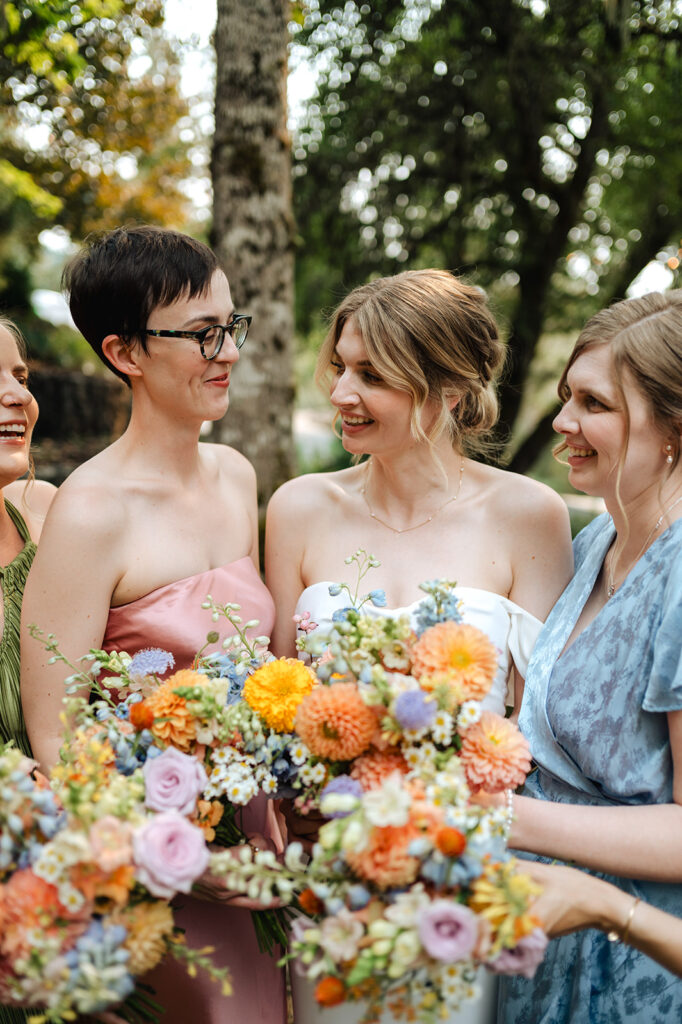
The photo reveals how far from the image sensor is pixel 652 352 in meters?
2.18

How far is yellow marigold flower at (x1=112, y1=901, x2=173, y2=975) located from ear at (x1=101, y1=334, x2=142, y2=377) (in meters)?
1.69

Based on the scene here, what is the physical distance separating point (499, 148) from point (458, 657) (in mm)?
9581

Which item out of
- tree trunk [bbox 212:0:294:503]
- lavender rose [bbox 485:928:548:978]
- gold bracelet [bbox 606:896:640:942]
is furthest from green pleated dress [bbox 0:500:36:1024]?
tree trunk [bbox 212:0:294:503]

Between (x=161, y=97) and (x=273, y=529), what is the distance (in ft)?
37.1

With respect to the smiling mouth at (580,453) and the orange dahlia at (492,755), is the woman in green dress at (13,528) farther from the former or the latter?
the smiling mouth at (580,453)

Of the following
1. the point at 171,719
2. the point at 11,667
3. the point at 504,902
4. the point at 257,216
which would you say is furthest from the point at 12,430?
the point at 257,216

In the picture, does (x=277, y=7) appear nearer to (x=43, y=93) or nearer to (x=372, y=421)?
(x=372, y=421)

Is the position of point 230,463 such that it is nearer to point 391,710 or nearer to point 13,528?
point 13,528

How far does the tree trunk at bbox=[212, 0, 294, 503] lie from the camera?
15.7 feet

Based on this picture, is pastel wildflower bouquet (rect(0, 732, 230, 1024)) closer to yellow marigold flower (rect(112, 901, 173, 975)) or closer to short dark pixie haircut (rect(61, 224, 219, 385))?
yellow marigold flower (rect(112, 901, 173, 975))

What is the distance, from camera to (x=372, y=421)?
280cm

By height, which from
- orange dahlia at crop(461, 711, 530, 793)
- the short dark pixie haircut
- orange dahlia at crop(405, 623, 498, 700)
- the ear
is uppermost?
the short dark pixie haircut

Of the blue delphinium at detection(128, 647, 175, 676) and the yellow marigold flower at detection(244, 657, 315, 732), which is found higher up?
the yellow marigold flower at detection(244, 657, 315, 732)

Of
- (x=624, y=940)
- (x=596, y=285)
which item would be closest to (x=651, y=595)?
(x=624, y=940)
